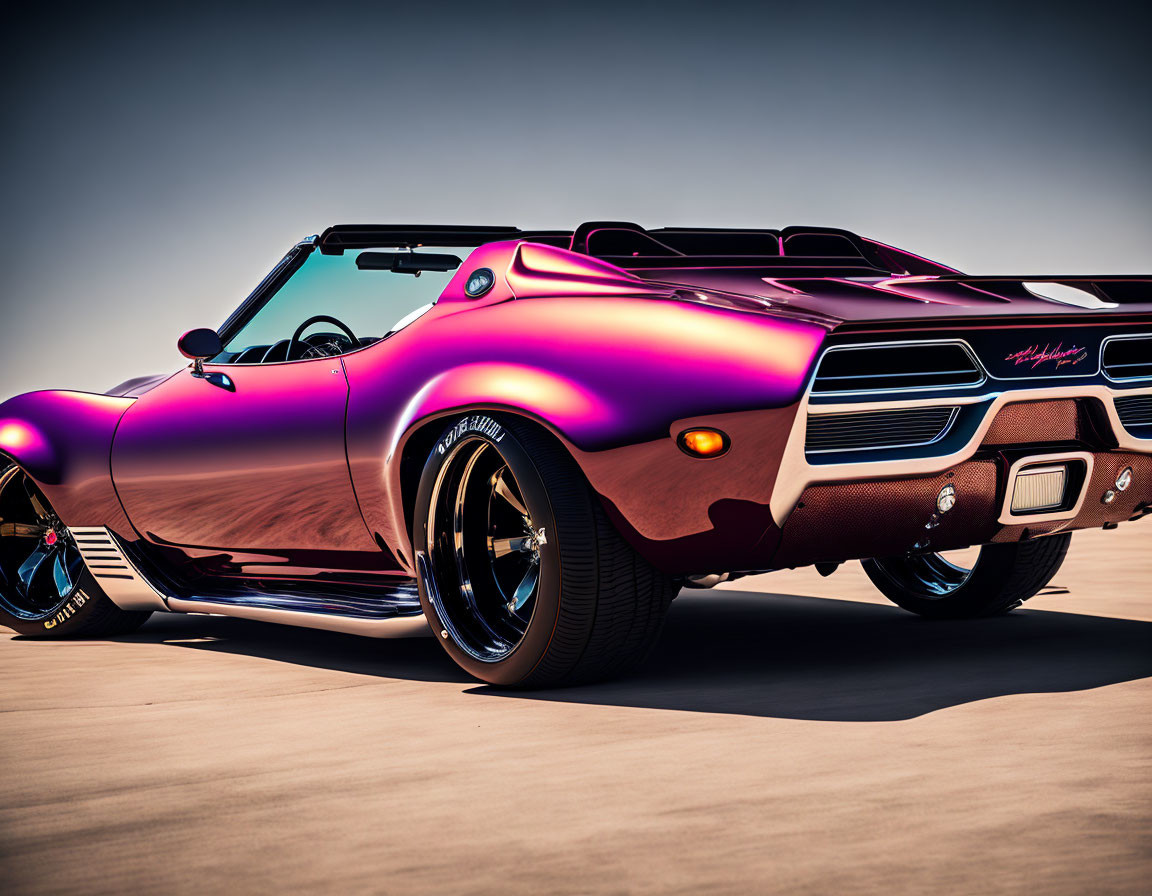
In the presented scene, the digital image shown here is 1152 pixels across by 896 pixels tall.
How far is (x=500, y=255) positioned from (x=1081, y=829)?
7.75ft

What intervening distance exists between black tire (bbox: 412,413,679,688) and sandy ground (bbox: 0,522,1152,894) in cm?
12

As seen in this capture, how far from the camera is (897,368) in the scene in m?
3.83

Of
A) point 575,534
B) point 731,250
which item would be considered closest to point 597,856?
point 575,534

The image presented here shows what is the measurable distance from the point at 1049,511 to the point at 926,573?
1907 millimetres

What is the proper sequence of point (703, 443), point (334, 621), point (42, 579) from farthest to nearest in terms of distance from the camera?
point (42, 579), point (334, 621), point (703, 443)

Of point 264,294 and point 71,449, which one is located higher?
point 264,294

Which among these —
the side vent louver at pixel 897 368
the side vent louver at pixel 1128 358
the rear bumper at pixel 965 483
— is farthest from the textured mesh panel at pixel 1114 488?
the side vent louver at pixel 897 368

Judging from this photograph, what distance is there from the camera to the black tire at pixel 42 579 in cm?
594

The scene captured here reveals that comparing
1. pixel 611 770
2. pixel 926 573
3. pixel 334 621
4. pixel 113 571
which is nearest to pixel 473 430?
pixel 334 621

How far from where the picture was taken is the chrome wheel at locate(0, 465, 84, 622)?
239 inches

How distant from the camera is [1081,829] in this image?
264cm

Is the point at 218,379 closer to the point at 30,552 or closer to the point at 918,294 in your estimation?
the point at 30,552

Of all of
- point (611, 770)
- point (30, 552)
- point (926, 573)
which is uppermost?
point (611, 770)

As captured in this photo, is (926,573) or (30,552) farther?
(30,552)
